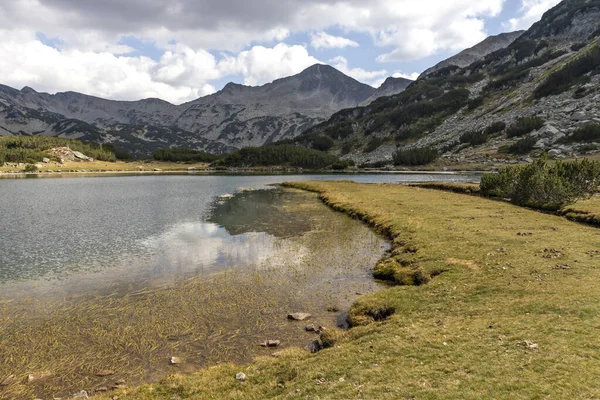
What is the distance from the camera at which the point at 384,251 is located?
112ft

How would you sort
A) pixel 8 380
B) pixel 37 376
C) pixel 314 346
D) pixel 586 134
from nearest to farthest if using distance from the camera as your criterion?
pixel 8 380
pixel 37 376
pixel 314 346
pixel 586 134

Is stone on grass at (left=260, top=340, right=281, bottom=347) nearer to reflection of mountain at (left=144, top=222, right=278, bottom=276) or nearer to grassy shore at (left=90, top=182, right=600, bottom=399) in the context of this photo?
grassy shore at (left=90, top=182, right=600, bottom=399)

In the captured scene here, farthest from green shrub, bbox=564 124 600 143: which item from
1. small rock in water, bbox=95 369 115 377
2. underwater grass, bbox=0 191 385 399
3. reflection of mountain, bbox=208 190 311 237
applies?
small rock in water, bbox=95 369 115 377

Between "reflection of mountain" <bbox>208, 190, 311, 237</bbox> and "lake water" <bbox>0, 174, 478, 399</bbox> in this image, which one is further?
"reflection of mountain" <bbox>208, 190, 311, 237</bbox>

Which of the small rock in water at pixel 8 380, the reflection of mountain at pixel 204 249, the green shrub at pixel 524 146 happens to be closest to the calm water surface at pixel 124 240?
the reflection of mountain at pixel 204 249

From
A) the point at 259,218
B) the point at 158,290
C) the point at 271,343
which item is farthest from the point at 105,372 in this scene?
the point at 259,218

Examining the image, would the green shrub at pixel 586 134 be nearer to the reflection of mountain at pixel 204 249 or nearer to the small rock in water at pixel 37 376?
the reflection of mountain at pixel 204 249

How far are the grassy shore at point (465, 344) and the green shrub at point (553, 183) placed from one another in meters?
24.7

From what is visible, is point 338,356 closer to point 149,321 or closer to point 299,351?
point 299,351

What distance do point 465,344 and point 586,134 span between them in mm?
213779

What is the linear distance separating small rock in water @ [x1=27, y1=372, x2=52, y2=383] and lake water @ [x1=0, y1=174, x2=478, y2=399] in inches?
13.4

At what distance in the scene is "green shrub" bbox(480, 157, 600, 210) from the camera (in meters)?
45.5

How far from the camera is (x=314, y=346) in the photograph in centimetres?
1639

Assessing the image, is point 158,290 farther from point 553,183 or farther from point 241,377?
point 553,183
